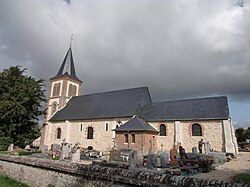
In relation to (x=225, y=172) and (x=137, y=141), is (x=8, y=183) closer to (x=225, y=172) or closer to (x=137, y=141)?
(x=225, y=172)

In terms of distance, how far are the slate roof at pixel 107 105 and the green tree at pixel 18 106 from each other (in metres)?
4.74

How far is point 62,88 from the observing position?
3406cm

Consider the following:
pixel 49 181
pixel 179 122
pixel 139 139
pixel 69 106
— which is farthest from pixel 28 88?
pixel 49 181

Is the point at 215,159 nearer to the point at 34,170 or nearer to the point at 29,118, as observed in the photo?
the point at 34,170

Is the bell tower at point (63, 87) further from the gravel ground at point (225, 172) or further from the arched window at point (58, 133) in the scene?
the gravel ground at point (225, 172)

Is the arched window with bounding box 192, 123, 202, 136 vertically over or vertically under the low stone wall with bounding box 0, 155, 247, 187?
over

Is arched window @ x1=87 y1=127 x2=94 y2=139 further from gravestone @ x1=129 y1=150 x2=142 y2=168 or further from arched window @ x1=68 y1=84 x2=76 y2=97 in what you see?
gravestone @ x1=129 y1=150 x2=142 y2=168

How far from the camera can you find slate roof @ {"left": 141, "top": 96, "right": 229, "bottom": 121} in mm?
20500

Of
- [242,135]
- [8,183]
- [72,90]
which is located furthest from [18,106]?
[242,135]

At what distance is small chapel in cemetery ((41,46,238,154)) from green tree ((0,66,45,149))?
459cm

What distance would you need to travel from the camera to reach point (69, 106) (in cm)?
3222

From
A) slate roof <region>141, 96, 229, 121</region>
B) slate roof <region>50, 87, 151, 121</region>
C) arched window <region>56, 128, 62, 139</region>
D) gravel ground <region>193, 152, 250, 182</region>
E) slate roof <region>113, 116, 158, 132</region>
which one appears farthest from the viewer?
arched window <region>56, 128, 62, 139</region>

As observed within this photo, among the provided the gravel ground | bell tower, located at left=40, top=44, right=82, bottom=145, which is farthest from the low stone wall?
bell tower, located at left=40, top=44, right=82, bottom=145

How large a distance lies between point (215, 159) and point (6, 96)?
23.8m
